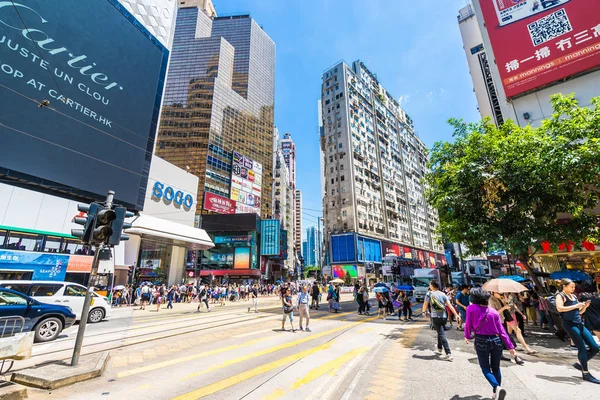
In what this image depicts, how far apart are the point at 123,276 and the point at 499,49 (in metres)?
38.6

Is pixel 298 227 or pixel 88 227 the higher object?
pixel 298 227

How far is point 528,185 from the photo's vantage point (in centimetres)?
966

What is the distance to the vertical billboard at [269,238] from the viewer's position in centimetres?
5684

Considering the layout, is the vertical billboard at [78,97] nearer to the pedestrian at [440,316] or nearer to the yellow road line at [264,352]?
the yellow road line at [264,352]

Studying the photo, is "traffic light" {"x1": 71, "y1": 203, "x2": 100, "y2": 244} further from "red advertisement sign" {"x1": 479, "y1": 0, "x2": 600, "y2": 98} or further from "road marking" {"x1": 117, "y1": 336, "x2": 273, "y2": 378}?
"red advertisement sign" {"x1": 479, "y1": 0, "x2": 600, "y2": 98}

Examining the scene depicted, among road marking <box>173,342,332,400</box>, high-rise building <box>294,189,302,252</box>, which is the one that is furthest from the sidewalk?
high-rise building <box>294,189,302,252</box>

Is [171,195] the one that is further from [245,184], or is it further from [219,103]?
[219,103]

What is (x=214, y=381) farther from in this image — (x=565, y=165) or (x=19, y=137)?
(x=19, y=137)

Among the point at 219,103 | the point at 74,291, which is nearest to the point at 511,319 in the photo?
the point at 74,291

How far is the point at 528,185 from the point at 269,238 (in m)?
51.0

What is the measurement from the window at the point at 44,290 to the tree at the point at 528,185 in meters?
15.4

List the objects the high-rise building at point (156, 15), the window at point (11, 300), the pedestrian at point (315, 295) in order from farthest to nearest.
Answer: the high-rise building at point (156, 15) → the pedestrian at point (315, 295) → the window at point (11, 300)

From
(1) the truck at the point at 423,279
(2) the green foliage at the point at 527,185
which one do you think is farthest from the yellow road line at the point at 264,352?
(1) the truck at the point at 423,279

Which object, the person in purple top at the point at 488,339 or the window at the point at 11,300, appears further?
the window at the point at 11,300
